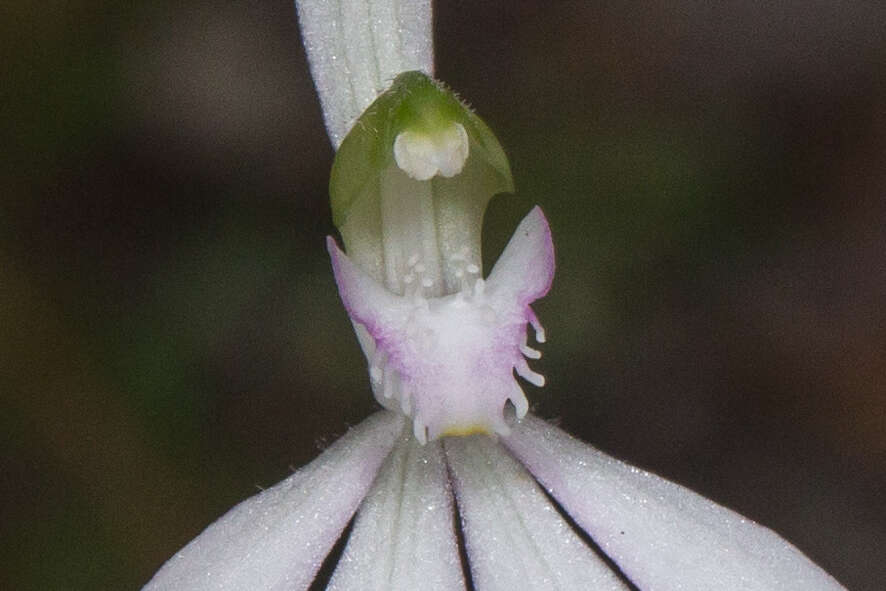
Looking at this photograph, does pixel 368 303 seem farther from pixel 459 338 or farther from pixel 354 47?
pixel 354 47

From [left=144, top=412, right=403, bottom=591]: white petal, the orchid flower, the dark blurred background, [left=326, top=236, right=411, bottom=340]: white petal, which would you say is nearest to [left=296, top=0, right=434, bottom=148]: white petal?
the orchid flower

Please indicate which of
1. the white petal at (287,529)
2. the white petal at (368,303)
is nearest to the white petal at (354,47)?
the white petal at (368,303)

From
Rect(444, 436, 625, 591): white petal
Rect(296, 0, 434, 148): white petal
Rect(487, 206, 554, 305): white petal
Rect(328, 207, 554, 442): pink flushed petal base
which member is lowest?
Rect(444, 436, 625, 591): white petal

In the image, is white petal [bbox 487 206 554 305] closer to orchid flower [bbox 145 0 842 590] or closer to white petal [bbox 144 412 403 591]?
orchid flower [bbox 145 0 842 590]

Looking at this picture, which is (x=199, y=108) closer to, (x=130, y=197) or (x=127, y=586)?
(x=130, y=197)

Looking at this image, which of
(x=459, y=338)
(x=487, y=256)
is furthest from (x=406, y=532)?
(x=487, y=256)

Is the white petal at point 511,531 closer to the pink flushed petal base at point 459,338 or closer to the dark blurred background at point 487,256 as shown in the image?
the pink flushed petal base at point 459,338

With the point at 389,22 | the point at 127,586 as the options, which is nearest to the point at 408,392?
the point at 389,22
